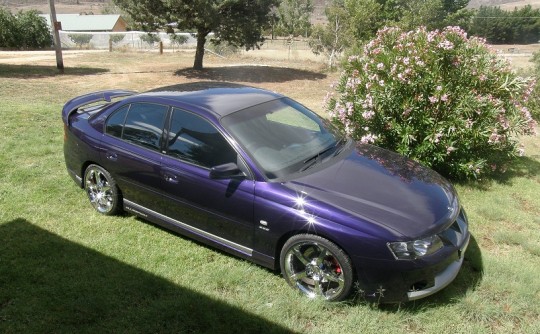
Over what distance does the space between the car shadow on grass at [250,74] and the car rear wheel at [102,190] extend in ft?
45.0

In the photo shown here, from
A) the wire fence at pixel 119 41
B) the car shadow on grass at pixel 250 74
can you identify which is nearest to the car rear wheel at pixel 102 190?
the car shadow on grass at pixel 250 74

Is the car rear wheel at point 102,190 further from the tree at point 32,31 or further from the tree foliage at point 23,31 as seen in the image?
the tree at point 32,31

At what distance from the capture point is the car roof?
401 cm

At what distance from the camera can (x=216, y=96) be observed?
14.0 feet

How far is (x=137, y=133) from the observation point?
14.1 ft

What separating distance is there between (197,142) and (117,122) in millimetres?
1183

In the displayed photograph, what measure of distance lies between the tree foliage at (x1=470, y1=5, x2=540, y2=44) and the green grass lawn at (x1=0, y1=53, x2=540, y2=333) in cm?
6370

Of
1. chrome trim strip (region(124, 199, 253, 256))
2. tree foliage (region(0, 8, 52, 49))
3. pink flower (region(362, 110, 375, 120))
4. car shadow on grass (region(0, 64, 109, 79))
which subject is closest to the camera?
chrome trim strip (region(124, 199, 253, 256))

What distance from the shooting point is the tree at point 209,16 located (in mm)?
16844

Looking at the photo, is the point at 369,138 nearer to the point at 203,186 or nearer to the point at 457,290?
the point at 457,290

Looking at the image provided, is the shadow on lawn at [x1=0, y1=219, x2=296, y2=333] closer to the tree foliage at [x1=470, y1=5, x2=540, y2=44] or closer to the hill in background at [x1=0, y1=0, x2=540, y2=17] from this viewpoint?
the tree foliage at [x1=470, y1=5, x2=540, y2=44]

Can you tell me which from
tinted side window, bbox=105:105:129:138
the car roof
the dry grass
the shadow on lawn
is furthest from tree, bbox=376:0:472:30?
the shadow on lawn

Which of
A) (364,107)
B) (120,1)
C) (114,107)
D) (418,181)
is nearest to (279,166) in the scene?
(418,181)

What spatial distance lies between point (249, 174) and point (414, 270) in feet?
4.79
